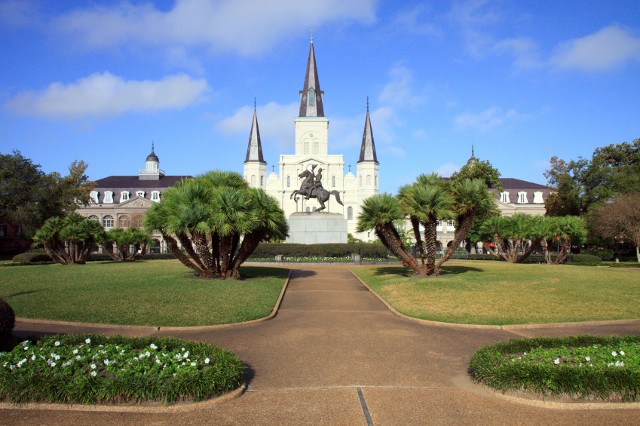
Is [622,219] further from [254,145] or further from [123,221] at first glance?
[123,221]

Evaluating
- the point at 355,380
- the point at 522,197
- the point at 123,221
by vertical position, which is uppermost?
the point at 522,197

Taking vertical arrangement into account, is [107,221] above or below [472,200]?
above

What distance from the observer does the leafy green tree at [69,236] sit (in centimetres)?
3559

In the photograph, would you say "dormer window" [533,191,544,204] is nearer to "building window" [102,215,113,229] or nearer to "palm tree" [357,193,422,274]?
"building window" [102,215,113,229]

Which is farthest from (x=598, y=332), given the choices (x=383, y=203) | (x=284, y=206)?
(x=284, y=206)

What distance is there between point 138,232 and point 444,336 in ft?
122

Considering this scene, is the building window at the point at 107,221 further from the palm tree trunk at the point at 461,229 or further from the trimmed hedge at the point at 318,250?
the palm tree trunk at the point at 461,229

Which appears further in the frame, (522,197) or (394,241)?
(522,197)

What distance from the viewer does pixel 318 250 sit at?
129 ft

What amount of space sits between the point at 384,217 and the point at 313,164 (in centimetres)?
7980

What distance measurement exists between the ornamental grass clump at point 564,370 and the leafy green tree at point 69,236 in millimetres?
33312

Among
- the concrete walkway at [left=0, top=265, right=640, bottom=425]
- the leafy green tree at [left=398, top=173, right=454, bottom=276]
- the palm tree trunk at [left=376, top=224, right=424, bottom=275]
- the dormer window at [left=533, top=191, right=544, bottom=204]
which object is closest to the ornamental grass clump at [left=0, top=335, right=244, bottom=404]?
the concrete walkway at [left=0, top=265, right=640, bottom=425]

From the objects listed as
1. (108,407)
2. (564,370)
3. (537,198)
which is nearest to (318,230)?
(564,370)

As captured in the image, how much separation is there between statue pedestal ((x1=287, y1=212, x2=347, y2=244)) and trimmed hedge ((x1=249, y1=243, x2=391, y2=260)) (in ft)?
9.70
